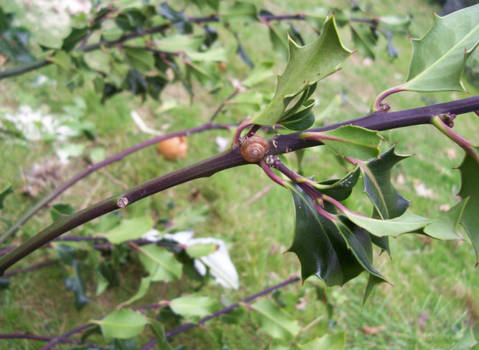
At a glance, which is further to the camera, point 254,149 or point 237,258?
point 237,258

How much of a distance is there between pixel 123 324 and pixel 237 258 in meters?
0.65

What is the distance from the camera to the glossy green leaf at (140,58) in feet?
3.85

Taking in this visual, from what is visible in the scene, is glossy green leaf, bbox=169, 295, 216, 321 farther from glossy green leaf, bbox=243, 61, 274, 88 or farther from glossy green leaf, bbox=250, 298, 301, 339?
glossy green leaf, bbox=243, 61, 274, 88

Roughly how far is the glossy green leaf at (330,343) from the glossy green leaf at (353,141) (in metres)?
0.41

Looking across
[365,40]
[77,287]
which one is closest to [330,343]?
→ [77,287]

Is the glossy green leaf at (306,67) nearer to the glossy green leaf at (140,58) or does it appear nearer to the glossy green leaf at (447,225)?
the glossy green leaf at (447,225)

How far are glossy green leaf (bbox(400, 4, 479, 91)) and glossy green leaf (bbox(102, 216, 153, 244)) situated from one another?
2.09ft

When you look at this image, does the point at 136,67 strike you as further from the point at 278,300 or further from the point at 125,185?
the point at 278,300

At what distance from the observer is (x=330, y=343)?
727 mm

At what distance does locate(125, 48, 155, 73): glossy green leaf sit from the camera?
1.17 metres

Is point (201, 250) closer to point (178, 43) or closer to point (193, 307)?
point (193, 307)

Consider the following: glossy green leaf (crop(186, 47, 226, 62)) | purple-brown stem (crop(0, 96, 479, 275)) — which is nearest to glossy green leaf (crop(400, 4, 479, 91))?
purple-brown stem (crop(0, 96, 479, 275))

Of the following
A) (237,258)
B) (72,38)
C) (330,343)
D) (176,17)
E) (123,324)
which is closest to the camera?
(330,343)

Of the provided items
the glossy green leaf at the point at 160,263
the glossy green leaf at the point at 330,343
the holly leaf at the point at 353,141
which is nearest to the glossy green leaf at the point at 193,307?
the glossy green leaf at the point at 160,263
